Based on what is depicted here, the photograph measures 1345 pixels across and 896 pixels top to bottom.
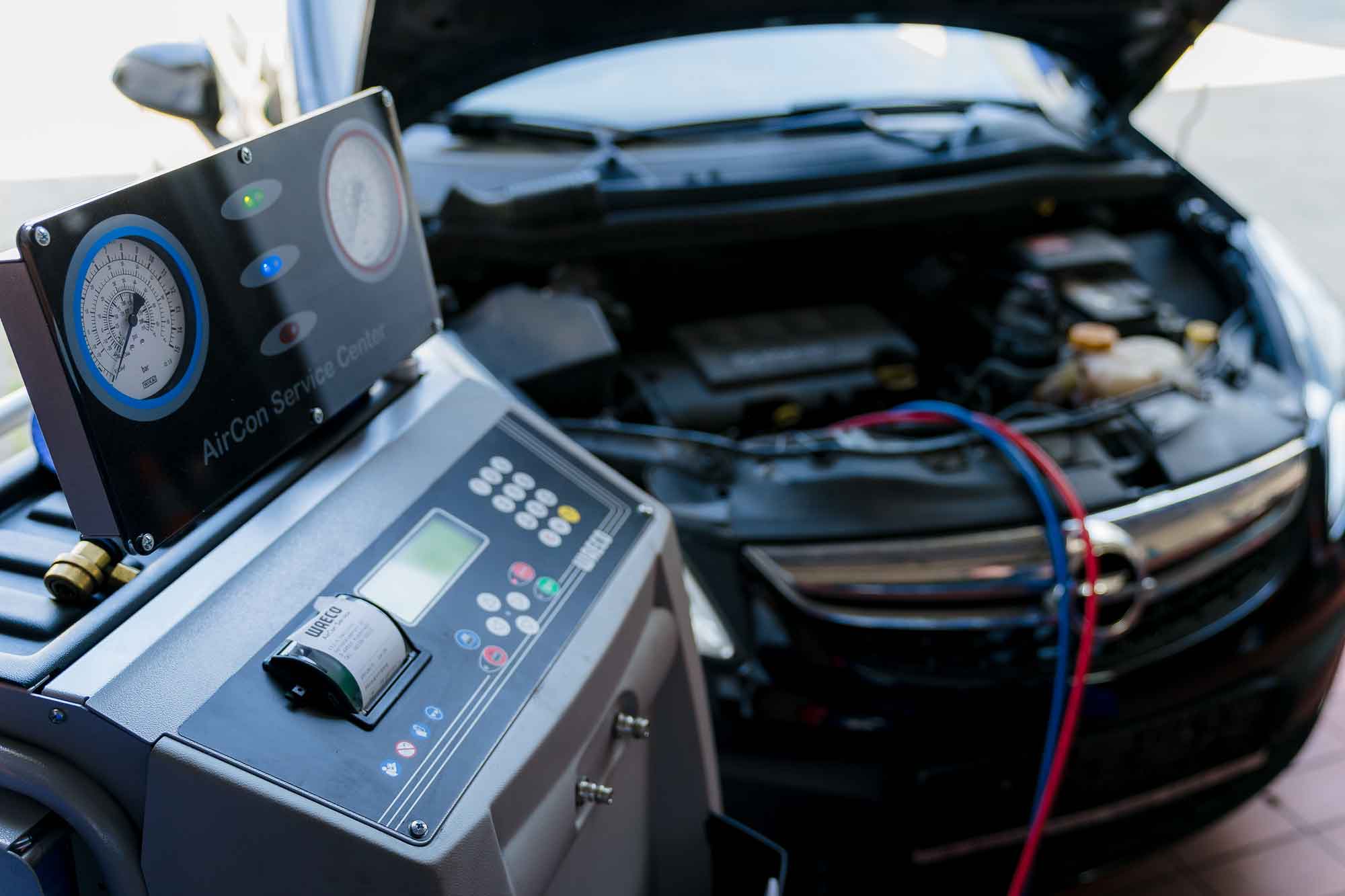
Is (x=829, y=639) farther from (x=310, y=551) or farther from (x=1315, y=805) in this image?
(x=1315, y=805)

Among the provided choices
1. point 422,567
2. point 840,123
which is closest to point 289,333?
point 422,567

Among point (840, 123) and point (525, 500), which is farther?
point (840, 123)

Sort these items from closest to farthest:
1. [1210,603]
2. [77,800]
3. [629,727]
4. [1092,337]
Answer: [77,800], [629,727], [1210,603], [1092,337]

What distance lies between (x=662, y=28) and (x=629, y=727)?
3.87ft

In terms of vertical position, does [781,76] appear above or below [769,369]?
above

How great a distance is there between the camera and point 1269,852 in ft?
5.88

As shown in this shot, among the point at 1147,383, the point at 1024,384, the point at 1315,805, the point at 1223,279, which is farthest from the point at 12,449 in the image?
the point at 1315,805

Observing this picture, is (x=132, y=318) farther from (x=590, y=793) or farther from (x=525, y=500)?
(x=590, y=793)

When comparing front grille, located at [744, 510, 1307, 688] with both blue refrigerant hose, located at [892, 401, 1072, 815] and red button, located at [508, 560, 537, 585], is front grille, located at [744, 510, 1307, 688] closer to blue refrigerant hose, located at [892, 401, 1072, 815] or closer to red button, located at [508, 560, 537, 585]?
blue refrigerant hose, located at [892, 401, 1072, 815]

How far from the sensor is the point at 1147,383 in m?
1.62

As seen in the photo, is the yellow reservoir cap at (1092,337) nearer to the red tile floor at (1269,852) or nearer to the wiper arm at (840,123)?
the wiper arm at (840,123)

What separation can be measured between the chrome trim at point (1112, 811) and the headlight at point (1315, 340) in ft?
1.12

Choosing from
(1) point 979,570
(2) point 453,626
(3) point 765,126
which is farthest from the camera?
(3) point 765,126

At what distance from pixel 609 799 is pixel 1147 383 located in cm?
118
